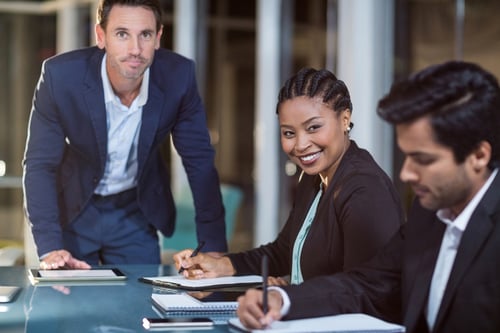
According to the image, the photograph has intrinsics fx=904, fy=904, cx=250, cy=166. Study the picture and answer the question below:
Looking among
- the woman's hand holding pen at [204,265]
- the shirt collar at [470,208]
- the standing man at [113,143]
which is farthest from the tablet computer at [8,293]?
the shirt collar at [470,208]

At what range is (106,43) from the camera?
10.5ft

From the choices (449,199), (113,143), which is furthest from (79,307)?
(113,143)

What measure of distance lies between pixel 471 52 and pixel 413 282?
3518 millimetres

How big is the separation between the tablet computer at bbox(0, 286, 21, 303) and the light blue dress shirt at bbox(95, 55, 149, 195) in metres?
0.89

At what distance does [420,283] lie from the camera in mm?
1930

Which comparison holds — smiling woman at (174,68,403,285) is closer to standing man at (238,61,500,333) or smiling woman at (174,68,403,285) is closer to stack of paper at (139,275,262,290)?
stack of paper at (139,275,262,290)

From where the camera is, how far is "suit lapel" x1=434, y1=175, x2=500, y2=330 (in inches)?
71.2

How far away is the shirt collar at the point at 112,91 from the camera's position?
3.32m

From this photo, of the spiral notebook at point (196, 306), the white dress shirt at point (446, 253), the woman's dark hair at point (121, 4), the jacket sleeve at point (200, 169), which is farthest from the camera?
the jacket sleeve at point (200, 169)

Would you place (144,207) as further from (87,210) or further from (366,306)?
(366,306)

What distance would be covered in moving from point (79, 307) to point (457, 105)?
3.66 feet

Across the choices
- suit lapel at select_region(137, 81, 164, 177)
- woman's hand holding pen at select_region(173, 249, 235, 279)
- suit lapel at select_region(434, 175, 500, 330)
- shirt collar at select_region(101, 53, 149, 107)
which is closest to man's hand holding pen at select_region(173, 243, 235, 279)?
woman's hand holding pen at select_region(173, 249, 235, 279)

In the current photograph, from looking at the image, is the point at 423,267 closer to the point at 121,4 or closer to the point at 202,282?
the point at 202,282

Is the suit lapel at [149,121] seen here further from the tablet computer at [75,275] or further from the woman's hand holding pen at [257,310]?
the woman's hand holding pen at [257,310]
